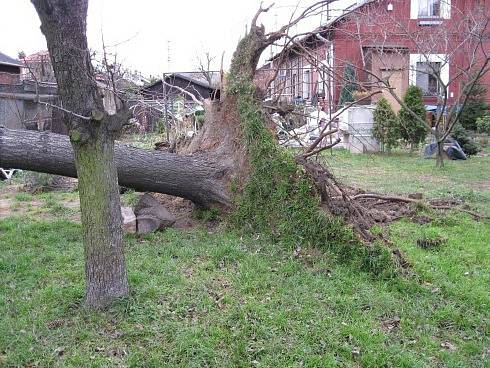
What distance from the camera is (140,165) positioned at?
6316 millimetres

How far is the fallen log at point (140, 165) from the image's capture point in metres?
6.02

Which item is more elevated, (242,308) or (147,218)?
(147,218)

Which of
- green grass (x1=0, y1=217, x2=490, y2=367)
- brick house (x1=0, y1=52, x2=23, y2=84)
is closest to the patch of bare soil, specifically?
green grass (x1=0, y1=217, x2=490, y2=367)

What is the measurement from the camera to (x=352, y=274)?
186 inches

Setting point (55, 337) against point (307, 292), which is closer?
point (55, 337)

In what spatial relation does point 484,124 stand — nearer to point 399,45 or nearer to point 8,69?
point 399,45

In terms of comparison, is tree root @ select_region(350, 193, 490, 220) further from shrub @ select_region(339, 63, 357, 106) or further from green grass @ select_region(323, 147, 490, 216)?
shrub @ select_region(339, 63, 357, 106)

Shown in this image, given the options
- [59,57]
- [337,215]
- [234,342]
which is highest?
[59,57]

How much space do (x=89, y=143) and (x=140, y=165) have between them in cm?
261

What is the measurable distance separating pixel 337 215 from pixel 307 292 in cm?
119

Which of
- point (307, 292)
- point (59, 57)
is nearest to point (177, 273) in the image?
point (307, 292)

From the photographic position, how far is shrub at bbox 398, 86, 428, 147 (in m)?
15.2

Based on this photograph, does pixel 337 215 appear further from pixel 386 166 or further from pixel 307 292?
pixel 386 166

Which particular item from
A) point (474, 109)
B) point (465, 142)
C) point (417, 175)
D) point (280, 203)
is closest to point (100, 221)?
point (280, 203)
